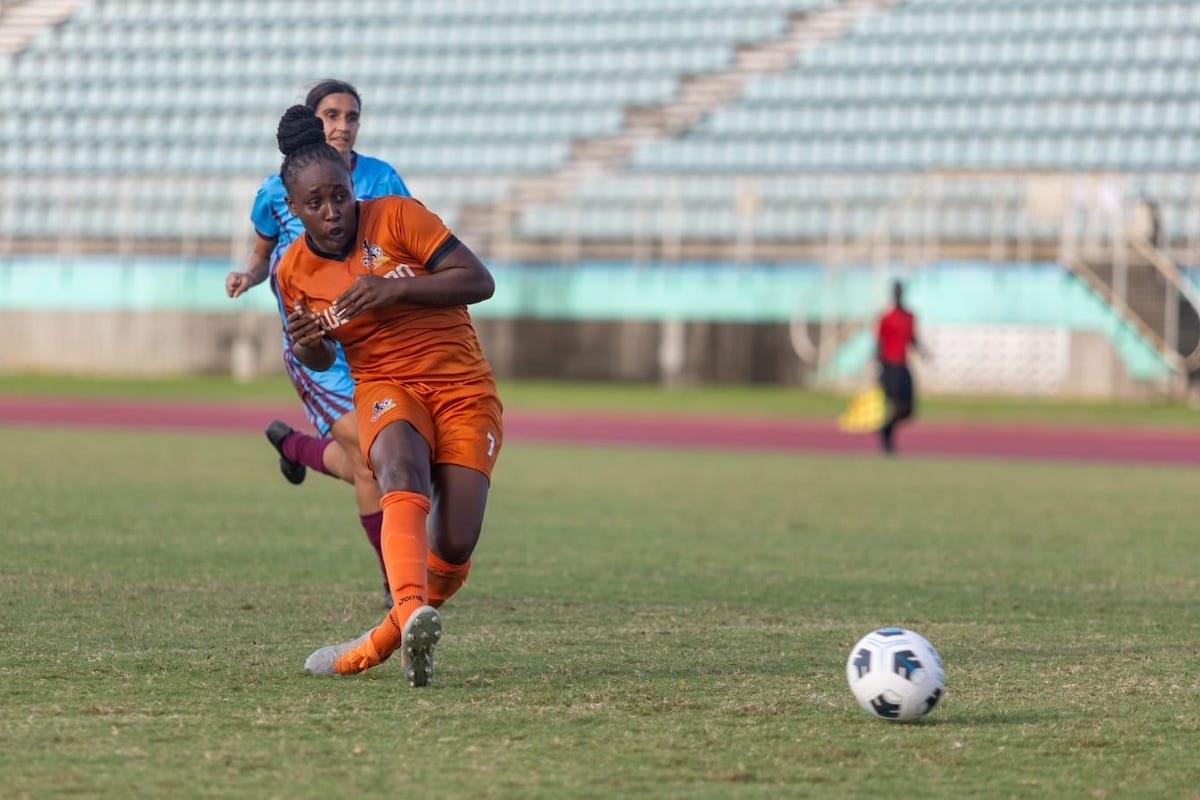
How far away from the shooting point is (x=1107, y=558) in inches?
385

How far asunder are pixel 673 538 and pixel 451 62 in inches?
900

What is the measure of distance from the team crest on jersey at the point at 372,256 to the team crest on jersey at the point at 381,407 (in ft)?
1.39

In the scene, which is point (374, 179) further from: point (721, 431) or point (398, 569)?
point (721, 431)

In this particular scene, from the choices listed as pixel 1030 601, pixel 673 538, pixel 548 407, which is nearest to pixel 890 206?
pixel 548 407

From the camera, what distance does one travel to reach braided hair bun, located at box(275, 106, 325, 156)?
589 centimetres

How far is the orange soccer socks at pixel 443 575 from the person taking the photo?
586cm

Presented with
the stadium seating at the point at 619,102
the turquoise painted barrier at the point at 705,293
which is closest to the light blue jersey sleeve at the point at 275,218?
the turquoise painted barrier at the point at 705,293

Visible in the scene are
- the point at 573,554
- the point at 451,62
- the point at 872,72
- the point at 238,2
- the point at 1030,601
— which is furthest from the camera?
the point at 238,2

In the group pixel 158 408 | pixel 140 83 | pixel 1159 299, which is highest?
pixel 140 83

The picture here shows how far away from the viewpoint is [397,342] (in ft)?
19.5

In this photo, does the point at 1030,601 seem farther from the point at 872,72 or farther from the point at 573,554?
the point at 872,72

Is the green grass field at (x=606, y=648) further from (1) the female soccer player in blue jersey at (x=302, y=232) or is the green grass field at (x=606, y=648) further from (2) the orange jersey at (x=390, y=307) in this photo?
(2) the orange jersey at (x=390, y=307)

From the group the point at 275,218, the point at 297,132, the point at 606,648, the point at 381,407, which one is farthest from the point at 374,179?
the point at 606,648

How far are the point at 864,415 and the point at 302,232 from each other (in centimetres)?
1587
